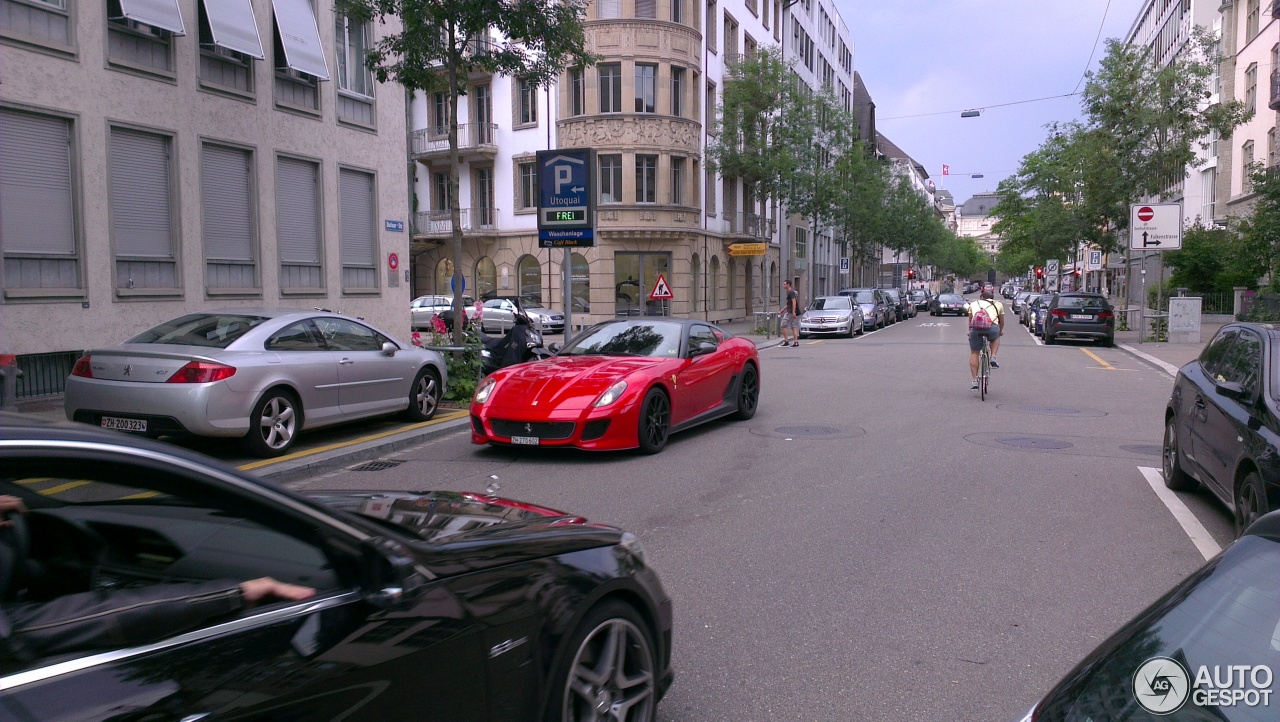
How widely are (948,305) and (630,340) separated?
51.2 meters

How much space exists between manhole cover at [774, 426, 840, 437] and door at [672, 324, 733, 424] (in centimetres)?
84

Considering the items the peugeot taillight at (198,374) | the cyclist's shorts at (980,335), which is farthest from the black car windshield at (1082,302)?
the peugeot taillight at (198,374)

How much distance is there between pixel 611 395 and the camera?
924 cm

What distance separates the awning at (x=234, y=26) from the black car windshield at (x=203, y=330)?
7842mm

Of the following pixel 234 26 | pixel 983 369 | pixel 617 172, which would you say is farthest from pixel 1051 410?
pixel 617 172

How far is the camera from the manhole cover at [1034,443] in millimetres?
10141

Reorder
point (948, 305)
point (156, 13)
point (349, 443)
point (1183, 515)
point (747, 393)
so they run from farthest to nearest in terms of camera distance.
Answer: point (948, 305), point (156, 13), point (747, 393), point (349, 443), point (1183, 515)

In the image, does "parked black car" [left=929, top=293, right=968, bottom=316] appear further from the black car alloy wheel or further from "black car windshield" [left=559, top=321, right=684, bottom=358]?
the black car alloy wheel

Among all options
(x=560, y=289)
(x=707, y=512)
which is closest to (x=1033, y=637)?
(x=707, y=512)

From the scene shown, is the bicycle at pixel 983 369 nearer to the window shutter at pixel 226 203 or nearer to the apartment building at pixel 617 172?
the window shutter at pixel 226 203

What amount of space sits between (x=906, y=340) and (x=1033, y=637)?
89.7 feet

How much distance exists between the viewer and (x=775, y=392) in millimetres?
15539

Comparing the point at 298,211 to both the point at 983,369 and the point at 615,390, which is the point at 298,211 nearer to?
the point at 615,390

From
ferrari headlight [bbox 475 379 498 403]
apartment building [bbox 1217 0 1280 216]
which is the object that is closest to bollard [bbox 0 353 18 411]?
ferrari headlight [bbox 475 379 498 403]
